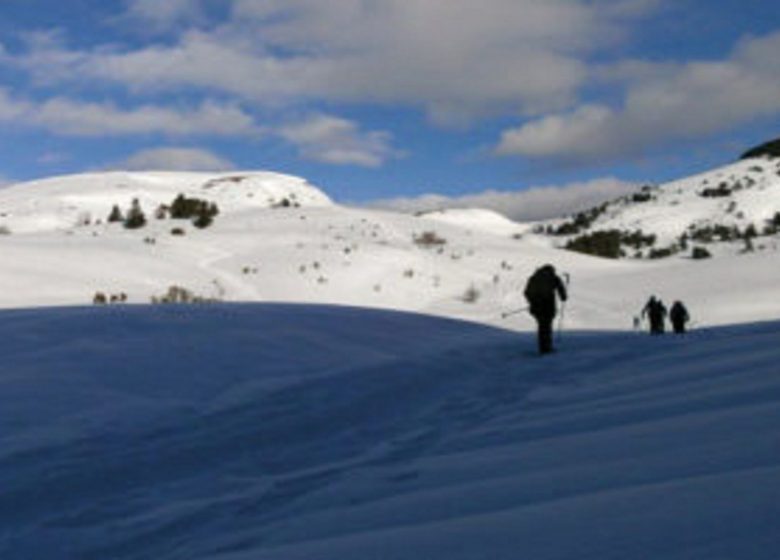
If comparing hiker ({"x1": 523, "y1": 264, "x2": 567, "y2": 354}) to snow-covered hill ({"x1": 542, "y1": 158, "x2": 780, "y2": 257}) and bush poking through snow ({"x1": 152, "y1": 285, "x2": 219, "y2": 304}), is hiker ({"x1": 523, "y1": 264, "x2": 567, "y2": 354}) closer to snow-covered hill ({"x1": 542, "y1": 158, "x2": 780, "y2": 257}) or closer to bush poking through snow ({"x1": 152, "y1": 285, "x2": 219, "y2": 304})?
bush poking through snow ({"x1": 152, "y1": 285, "x2": 219, "y2": 304})

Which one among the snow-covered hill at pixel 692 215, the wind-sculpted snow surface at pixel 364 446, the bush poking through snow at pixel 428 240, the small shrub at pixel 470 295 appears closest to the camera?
the wind-sculpted snow surface at pixel 364 446

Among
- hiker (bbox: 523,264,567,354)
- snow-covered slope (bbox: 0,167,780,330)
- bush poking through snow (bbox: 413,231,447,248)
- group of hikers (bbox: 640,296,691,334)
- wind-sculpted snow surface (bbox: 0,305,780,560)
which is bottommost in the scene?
wind-sculpted snow surface (bbox: 0,305,780,560)

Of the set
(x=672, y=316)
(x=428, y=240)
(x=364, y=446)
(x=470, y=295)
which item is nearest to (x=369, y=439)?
(x=364, y=446)

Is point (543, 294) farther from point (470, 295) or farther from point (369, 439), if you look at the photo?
point (470, 295)

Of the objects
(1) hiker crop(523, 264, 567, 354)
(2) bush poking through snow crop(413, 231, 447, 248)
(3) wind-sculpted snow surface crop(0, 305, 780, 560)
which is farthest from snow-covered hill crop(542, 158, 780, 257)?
(3) wind-sculpted snow surface crop(0, 305, 780, 560)

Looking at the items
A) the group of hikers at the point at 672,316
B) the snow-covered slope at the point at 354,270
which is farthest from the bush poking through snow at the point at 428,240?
the group of hikers at the point at 672,316

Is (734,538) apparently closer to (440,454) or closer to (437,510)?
(437,510)

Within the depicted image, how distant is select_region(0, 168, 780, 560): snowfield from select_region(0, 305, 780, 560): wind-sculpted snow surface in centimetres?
2

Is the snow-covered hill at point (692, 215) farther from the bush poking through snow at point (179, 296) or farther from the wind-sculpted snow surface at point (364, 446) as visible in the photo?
the wind-sculpted snow surface at point (364, 446)

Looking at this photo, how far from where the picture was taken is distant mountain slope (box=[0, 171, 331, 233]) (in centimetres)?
9769

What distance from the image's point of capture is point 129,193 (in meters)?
118

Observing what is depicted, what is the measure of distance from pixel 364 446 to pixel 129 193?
11595 centimetres

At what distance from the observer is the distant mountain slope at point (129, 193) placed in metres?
97.7

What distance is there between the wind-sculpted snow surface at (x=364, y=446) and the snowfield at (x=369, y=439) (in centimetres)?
2
